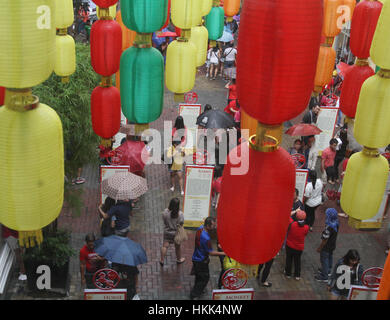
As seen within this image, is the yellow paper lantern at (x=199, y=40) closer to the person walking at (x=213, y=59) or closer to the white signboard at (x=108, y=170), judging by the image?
the white signboard at (x=108, y=170)

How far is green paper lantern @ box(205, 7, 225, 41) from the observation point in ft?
27.2

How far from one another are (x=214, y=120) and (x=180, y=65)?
189 inches

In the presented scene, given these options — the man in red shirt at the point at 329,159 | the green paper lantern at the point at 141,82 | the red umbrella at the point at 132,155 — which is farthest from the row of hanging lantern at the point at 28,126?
the man in red shirt at the point at 329,159

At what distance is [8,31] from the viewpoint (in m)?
2.84

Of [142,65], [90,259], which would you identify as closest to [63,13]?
[142,65]

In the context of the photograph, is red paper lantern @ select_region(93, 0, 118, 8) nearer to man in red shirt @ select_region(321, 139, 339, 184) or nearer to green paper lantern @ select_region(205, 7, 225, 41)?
green paper lantern @ select_region(205, 7, 225, 41)

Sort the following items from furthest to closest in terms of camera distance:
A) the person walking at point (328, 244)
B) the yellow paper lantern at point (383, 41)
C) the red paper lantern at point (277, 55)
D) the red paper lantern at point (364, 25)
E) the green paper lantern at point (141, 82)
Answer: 1. the person walking at point (328, 244)
2. the red paper lantern at point (364, 25)
3. the yellow paper lantern at point (383, 41)
4. the green paper lantern at point (141, 82)
5. the red paper lantern at point (277, 55)

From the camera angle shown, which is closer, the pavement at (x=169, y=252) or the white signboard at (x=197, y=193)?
the pavement at (x=169, y=252)

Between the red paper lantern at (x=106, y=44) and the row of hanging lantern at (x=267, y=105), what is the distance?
8.40 ft

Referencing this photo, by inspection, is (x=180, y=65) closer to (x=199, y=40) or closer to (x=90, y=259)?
(x=199, y=40)

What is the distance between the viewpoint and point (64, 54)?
6148 millimetres

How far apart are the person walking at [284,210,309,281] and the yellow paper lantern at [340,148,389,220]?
2.18 m

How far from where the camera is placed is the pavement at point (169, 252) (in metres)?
7.75
